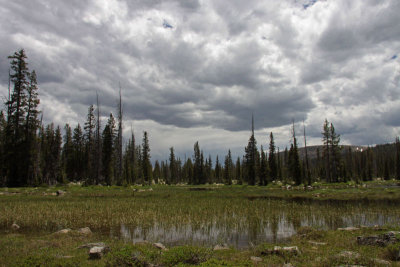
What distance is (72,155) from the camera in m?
74.2

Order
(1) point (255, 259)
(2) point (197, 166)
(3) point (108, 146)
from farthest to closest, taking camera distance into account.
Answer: (2) point (197, 166) < (3) point (108, 146) < (1) point (255, 259)

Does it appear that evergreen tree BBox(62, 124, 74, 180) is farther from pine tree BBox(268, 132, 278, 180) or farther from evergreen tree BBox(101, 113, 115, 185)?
pine tree BBox(268, 132, 278, 180)

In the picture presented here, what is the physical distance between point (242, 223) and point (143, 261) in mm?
8299

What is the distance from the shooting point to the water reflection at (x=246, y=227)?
34.7 feet

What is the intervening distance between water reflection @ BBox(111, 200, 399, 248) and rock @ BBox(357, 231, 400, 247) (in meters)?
2.95

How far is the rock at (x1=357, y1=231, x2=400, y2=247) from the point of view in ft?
26.8

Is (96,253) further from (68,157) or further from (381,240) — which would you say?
(68,157)

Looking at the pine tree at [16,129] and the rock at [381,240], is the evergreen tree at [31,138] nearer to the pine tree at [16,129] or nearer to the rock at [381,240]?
the pine tree at [16,129]

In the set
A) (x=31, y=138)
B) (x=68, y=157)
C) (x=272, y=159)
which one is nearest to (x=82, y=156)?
(x=68, y=157)

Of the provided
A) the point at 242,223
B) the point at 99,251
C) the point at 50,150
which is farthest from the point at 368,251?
the point at 50,150

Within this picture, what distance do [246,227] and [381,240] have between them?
6.09 m

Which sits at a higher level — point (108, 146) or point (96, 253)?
point (108, 146)

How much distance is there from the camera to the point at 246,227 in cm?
1306

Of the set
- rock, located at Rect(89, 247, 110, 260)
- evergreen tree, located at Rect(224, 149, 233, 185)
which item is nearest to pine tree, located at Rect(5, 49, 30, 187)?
rock, located at Rect(89, 247, 110, 260)
